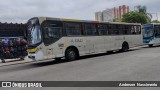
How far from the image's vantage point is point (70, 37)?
16.7m

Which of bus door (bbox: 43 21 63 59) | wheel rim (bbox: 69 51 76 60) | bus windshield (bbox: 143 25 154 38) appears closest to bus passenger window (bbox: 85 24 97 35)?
wheel rim (bbox: 69 51 76 60)

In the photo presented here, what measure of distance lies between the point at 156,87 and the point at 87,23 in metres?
11.5

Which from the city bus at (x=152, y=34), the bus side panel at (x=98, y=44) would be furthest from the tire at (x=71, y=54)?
the city bus at (x=152, y=34)

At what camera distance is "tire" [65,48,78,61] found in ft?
53.7

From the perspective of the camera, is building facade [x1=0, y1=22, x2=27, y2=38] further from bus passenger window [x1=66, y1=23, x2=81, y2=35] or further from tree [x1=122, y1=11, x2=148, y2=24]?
tree [x1=122, y1=11, x2=148, y2=24]

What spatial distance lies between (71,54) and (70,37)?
3.81 feet

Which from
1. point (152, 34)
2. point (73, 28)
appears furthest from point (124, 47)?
point (152, 34)

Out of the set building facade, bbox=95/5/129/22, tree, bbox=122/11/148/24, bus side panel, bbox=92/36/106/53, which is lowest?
bus side panel, bbox=92/36/106/53

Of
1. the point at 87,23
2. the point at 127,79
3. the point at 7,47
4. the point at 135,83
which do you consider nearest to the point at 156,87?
the point at 135,83

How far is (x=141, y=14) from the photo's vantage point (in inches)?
2530

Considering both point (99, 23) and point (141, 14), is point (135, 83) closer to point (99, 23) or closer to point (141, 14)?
point (99, 23)

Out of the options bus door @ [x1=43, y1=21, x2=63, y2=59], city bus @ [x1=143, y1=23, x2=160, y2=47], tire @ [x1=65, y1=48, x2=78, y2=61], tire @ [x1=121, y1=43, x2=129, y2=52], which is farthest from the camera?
city bus @ [x1=143, y1=23, x2=160, y2=47]

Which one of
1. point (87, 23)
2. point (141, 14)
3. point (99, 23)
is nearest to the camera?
point (87, 23)

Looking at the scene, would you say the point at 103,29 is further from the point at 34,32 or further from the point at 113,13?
the point at 113,13
